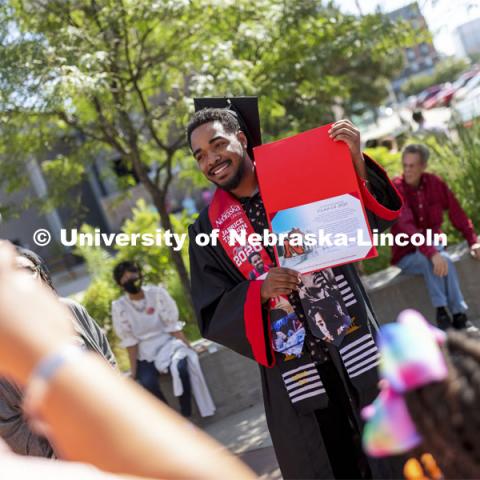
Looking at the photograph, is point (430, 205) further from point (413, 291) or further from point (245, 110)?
point (245, 110)

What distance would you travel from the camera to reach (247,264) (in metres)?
2.87

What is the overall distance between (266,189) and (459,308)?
11.5ft

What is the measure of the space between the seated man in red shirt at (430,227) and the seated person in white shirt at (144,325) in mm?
2254

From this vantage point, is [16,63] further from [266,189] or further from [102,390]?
[102,390]

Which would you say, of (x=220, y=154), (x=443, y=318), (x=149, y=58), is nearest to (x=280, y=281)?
(x=220, y=154)

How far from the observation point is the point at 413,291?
602cm

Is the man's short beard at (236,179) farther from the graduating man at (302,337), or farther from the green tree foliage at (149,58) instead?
the green tree foliage at (149,58)

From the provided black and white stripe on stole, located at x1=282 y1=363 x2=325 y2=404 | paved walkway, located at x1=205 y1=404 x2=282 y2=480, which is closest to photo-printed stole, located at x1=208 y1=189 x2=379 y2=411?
black and white stripe on stole, located at x1=282 y1=363 x2=325 y2=404

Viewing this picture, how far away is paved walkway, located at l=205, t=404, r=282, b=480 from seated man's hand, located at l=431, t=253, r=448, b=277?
6.51ft

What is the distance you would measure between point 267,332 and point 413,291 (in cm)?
361

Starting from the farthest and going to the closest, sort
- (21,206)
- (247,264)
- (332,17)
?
(21,206)
(332,17)
(247,264)

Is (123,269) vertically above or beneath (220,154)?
beneath

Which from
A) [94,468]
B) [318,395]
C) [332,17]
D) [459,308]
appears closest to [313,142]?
[318,395]

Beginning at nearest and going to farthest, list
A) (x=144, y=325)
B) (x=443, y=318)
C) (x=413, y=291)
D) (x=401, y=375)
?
1. (x=401, y=375)
2. (x=443, y=318)
3. (x=144, y=325)
4. (x=413, y=291)
